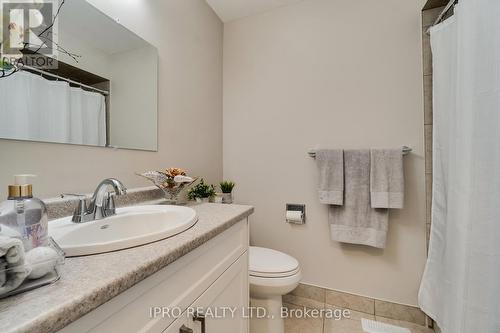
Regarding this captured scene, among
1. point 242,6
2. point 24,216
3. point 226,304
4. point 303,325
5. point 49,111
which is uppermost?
point 242,6

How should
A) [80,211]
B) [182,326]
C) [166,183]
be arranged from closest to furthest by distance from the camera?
1. [182,326]
2. [80,211]
3. [166,183]

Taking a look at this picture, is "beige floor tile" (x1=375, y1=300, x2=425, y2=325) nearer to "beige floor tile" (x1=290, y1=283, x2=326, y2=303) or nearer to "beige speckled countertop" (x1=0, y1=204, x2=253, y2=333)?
"beige floor tile" (x1=290, y1=283, x2=326, y2=303)

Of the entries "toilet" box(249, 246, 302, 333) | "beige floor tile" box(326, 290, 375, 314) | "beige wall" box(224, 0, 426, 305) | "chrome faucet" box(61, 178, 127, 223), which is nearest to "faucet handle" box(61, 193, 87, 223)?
"chrome faucet" box(61, 178, 127, 223)

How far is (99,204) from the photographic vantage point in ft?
2.51

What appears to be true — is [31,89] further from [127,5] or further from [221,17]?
[221,17]

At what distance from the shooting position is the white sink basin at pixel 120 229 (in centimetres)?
52

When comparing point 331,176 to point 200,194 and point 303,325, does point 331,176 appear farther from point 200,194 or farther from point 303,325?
point 303,325

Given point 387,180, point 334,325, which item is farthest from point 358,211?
point 334,325

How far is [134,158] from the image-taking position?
109 centimetres

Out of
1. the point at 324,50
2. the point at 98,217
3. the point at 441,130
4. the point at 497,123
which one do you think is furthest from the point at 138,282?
the point at 324,50

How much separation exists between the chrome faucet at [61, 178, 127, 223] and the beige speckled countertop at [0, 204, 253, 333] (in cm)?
28

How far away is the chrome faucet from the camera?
0.72m

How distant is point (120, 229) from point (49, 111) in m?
0.50

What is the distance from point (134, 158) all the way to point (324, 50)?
59.0 inches
